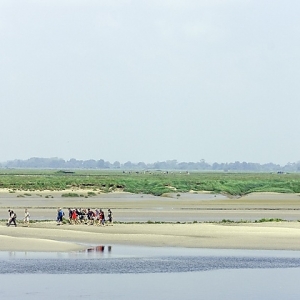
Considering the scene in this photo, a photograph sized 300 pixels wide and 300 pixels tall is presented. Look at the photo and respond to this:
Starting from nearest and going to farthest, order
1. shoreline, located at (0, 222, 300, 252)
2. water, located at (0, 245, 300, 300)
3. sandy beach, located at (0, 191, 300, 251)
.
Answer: water, located at (0, 245, 300, 300) < shoreline, located at (0, 222, 300, 252) < sandy beach, located at (0, 191, 300, 251)

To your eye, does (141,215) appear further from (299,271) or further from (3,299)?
(3,299)

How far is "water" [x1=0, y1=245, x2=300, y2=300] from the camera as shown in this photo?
2519 cm

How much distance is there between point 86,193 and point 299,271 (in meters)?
65.5

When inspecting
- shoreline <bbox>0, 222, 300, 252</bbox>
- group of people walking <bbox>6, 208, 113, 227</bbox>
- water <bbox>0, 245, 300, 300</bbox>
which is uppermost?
group of people walking <bbox>6, 208, 113, 227</bbox>

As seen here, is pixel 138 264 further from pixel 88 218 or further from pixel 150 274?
pixel 88 218

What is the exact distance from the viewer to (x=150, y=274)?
2897 cm

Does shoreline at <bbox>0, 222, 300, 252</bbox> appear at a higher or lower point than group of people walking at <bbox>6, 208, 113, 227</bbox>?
lower

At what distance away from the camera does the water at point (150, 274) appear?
25.2m

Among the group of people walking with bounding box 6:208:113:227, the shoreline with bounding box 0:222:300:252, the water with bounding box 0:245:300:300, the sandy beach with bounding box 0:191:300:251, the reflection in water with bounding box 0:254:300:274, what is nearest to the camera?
the water with bounding box 0:245:300:300

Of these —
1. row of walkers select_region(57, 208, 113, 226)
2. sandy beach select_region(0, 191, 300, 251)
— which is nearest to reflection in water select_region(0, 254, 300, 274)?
sandy beach select_region(0, 191, 300, 251)

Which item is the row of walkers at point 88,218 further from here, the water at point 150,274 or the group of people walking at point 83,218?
the water at point 150,274

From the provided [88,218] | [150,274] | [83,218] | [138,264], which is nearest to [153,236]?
[88,218]

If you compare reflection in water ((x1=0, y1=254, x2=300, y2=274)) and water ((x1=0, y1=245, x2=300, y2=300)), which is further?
reflection in water ((x1=0, y1=254, x2=300, y2=274))

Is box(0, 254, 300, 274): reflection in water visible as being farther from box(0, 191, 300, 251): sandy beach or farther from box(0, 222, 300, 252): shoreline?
box(0, 191, 300, 251): sandy beach
